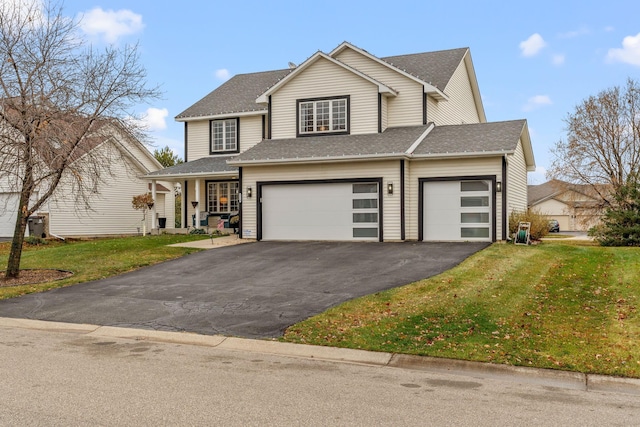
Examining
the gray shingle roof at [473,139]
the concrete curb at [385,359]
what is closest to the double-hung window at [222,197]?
the gray shingle roof at [473,139]

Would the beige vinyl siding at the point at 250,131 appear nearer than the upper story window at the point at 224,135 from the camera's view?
Yes

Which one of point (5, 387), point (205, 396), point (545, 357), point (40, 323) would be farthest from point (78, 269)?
point (545, 357)

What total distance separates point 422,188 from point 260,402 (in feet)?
48.5

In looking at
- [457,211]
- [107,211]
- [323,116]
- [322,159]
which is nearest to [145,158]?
[107,211]

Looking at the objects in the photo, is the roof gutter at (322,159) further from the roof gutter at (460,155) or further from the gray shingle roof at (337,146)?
the roof gutter at (460,155)

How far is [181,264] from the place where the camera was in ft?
51.4

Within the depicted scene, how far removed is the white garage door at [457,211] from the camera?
18641 mm

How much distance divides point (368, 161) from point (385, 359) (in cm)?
1277

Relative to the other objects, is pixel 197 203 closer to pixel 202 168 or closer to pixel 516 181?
pixel 202 168

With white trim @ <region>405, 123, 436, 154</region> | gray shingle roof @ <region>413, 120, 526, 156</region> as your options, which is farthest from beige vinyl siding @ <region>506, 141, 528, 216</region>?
white trim @ <region>405, 123, 436, 154</region>

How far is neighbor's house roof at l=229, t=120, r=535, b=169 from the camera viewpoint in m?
18.7

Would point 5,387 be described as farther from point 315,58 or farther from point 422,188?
point 315,58

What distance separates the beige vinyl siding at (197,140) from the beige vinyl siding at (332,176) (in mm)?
7173

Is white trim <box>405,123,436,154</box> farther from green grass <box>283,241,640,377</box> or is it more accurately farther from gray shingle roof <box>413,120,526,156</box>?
green grass <box>283,241,640,377</box>
